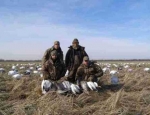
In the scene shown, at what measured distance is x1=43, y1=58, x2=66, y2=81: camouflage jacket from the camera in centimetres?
886

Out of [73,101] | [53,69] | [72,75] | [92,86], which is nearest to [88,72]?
[92,86]

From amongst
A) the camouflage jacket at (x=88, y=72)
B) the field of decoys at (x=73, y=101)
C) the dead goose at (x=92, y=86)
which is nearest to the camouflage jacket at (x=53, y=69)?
the field of decoys at (x=73, y=101)

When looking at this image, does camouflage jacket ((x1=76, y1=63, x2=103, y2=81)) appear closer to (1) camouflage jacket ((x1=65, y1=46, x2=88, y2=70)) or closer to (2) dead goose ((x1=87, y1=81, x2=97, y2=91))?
(2) dead goose ((x1=87, y1=81, x2=97, y2=91))

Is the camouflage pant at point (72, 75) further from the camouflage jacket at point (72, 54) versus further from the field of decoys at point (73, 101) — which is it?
the field of decoys at point (73, 101)

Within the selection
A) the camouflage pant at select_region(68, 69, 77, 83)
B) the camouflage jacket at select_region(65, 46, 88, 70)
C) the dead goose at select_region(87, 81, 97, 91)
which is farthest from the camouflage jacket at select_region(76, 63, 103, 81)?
the camouflage jacket at select_region(65, 46, 88, 70)

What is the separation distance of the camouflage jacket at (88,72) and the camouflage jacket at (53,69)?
56 centimetres

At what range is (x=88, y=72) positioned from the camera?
9.12 meters

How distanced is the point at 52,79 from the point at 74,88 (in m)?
0.74

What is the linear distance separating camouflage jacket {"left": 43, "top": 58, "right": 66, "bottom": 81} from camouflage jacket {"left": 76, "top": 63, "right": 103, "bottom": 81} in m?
0.56

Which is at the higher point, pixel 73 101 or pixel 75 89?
pixel 75 89

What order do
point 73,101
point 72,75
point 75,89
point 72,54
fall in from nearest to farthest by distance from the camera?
1. point 73,101
2. point 75,89
3. point 72,54
4. point 72,75

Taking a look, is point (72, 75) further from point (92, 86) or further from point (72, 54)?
point (92, 86)

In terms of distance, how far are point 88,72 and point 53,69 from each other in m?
1.03

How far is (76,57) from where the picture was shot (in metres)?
9.56
